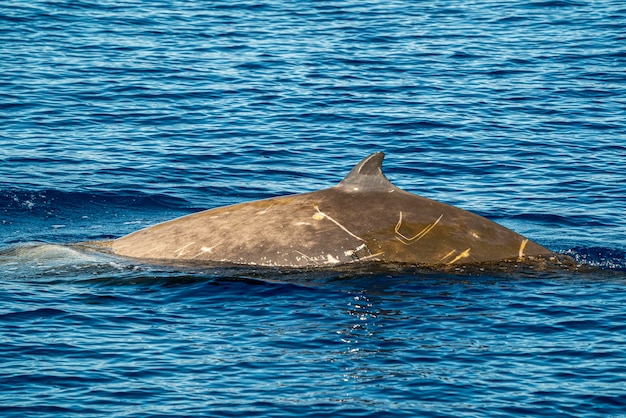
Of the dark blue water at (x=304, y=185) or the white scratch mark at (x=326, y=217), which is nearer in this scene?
the dark blue water at (x=304, y=185)

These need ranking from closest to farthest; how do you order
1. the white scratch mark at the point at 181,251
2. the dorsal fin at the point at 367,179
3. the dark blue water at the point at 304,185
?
1. the dark blue water at the point at 304,185
2. the dorsal fin at the point at 367,179
3. the white scratch mark at the point at 181,251

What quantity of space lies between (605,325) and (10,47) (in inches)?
1042

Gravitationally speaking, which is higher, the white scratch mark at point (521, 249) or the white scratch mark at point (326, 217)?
the white scratch mark at point (326, 217)

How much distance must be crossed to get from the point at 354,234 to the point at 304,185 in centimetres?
772

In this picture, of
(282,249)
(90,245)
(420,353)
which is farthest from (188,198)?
(420,353)

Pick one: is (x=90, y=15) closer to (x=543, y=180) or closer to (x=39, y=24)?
(x=39, y=24)

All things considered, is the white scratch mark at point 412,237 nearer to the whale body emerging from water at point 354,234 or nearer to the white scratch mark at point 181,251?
the whale body emerging from water at point 354,234

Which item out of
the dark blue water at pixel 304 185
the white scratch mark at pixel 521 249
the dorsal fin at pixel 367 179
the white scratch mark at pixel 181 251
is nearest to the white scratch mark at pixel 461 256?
the dark blue water at pixel 304 185

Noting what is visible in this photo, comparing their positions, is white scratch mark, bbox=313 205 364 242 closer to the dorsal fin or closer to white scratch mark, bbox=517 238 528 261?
the dorsal fin

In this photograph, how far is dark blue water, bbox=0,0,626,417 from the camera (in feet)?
39.7

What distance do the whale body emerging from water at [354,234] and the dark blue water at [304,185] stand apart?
1.31 ft

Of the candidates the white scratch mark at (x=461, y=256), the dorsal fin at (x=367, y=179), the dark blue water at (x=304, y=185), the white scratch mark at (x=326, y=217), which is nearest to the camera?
the dark blue water at (x=304, y=185)

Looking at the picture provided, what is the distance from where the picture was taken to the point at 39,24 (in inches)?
1545

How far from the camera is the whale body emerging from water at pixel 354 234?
1524 cm
